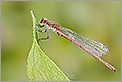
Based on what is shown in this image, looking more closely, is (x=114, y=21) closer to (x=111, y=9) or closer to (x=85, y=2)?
(x=111, y=9)

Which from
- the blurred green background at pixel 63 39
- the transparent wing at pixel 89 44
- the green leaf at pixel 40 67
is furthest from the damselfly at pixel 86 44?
the green leaf at pixel 40 67

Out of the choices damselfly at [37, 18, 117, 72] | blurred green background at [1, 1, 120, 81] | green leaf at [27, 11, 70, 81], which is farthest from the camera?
blurred green background at [1, 1, 120, 81]

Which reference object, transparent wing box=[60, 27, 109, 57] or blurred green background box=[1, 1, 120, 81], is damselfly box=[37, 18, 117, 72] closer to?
transparent wing box=[60, 27, 109, 57]

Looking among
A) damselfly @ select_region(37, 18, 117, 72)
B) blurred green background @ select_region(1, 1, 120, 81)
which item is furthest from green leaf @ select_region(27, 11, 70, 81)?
blurred green background @ select_region(1, 1, 120, 81)

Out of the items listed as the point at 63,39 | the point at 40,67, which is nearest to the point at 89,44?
the point at 63,39

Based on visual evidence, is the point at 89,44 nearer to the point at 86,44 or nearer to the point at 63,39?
the point at 86,44

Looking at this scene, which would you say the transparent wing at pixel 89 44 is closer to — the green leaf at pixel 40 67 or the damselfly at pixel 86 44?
the damselfly at pixel 86 44
